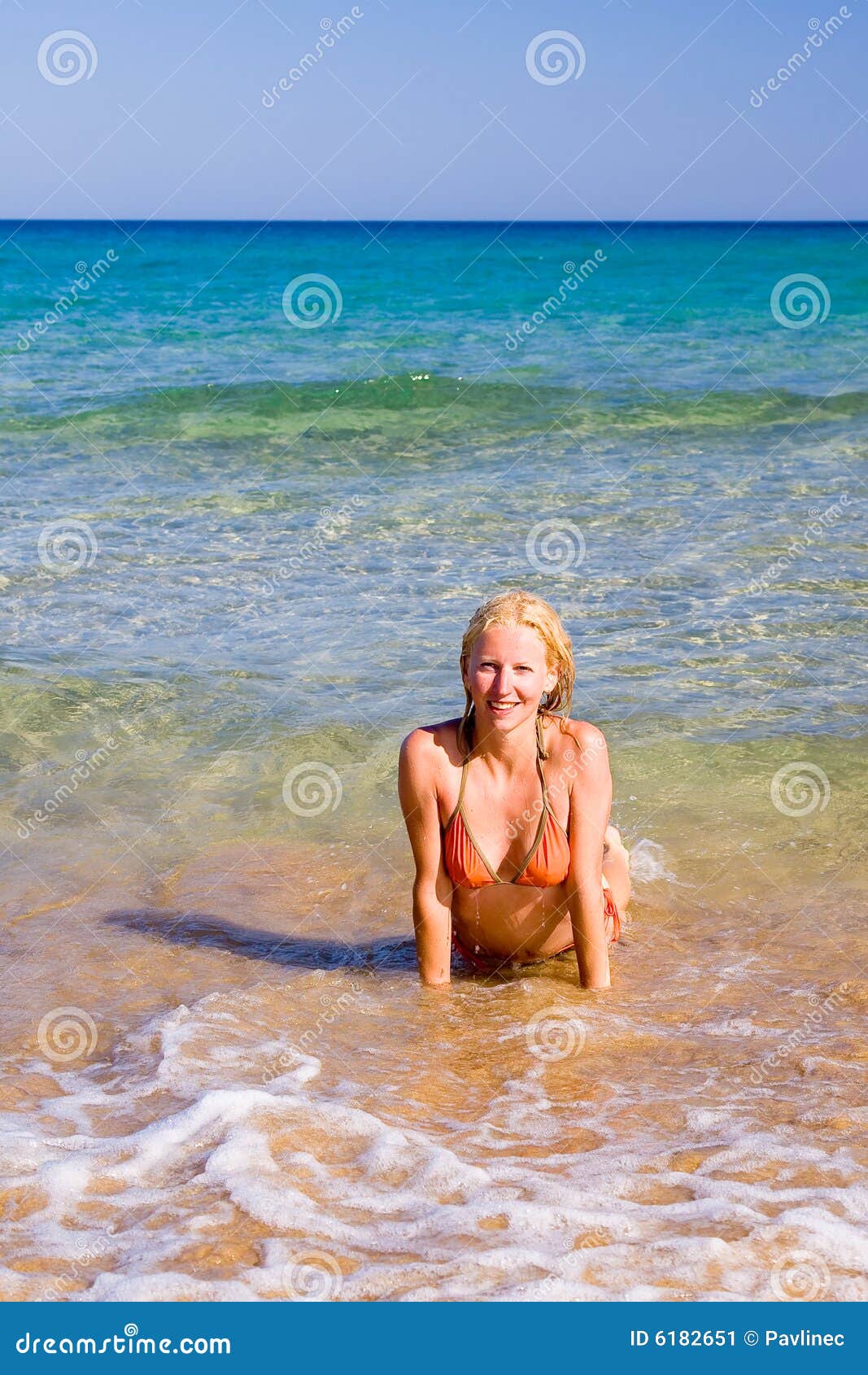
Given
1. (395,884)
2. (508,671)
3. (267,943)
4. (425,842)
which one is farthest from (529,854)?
(395,884)

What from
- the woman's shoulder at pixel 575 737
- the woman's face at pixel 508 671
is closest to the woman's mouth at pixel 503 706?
Answer: the woman's face at pixel 508 671

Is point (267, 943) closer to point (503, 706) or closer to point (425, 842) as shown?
point (425, 842)

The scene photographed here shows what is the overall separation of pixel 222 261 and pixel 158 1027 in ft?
166

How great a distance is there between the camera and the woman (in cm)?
410

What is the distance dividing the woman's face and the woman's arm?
0.72 feet

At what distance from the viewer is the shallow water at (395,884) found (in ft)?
10.1

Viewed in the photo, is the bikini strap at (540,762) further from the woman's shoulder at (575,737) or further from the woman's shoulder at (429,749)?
the woman's shoulder at (429,749)

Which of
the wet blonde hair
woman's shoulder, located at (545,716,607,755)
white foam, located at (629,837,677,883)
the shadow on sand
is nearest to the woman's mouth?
the wet blonde hair

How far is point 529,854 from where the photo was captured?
423 cm

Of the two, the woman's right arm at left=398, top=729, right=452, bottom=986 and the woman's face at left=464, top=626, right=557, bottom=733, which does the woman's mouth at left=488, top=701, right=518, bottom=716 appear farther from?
the woman's right arm at left=398, top=729, right=452, bottom=986

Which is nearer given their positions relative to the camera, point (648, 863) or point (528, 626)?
point (528, 626)

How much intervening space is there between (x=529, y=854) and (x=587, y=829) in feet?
0.67

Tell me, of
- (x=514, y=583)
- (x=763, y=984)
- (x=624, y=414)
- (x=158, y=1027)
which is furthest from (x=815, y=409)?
(x=158, y=1027)

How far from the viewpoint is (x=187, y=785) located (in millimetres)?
6344
